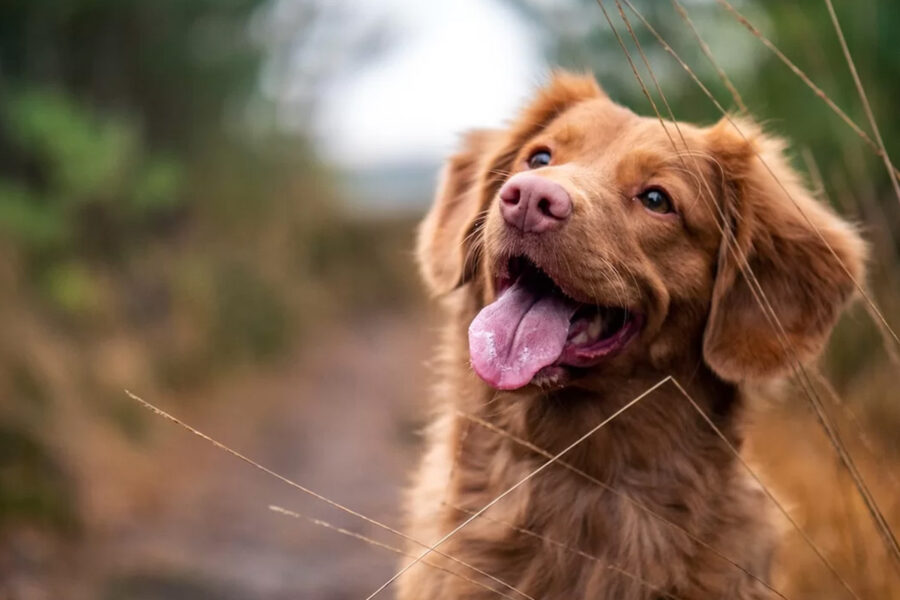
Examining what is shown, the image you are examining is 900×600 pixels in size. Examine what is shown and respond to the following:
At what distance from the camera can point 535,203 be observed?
2547 millimetres

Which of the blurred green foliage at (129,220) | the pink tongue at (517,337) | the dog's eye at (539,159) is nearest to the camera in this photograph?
the pink tongue at (517,337)

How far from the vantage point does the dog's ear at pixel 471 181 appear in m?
3.29

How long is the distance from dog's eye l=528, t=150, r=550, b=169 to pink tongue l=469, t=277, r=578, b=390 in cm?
57

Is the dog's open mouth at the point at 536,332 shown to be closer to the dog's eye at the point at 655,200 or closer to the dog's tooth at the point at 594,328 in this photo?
the dog's tooth at the point at 594,328

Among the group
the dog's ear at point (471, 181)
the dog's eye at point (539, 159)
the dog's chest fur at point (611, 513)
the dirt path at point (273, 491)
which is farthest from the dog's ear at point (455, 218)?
the dirt path at point (273, 491)

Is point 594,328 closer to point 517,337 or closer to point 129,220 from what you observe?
point 517,337

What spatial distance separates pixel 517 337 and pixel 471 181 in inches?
42.9

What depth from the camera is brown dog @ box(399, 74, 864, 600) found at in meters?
2.77

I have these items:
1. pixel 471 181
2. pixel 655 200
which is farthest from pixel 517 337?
pixel 471 181

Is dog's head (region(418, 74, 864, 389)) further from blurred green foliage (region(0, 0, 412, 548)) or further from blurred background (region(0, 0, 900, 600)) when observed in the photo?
blurred green foliage (region(0, 0, 412, 548))

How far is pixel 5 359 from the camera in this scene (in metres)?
4.97

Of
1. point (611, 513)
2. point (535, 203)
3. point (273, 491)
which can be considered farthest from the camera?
point (273, 491)

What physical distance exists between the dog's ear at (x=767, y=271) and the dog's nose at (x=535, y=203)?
61cm

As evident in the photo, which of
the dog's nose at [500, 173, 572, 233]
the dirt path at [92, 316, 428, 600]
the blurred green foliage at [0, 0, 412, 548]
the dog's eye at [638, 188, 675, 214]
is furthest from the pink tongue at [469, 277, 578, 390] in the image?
the blurred green foliage at [0, 0, 412, 548]
